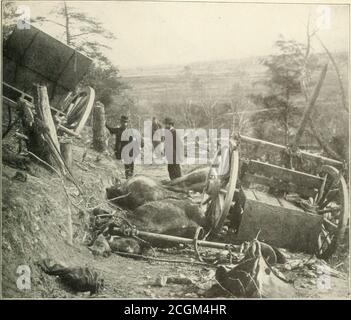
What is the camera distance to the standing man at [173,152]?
6043mm

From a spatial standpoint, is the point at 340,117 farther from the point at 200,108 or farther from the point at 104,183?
the point at 104,183

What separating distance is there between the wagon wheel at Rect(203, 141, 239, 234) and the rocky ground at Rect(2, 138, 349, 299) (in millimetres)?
405

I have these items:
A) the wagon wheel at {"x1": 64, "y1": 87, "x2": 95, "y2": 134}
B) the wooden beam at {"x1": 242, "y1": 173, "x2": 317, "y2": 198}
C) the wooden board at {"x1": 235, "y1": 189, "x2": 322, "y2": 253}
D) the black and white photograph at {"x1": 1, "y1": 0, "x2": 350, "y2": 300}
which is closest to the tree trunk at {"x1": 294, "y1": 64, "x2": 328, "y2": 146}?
the black and white photograph at {"x1": 1, "y1": 0, "x2": 350, "y2": 300}

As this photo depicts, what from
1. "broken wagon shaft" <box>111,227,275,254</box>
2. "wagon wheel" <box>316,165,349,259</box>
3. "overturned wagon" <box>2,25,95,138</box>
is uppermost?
"overturned wagon" <box>2,25,95,138</box>

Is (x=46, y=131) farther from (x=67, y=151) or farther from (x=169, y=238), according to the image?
(x=169, y=238)

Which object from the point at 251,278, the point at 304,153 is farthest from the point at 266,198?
the point at 251,278

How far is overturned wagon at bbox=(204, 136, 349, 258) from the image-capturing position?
19.2 feet

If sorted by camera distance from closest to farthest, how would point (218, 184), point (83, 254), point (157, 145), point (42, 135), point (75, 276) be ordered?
point (75, 276)
point (83, 254)
point (42, 135)
point (218, 184)
point (157, 145)

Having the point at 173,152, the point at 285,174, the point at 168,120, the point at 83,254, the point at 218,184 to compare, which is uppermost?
the point at 168,120

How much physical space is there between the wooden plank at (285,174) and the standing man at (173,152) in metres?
0.80

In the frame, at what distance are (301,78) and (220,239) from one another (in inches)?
80.7

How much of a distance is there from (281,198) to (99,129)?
7.16ft

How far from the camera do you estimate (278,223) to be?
19.4 ft

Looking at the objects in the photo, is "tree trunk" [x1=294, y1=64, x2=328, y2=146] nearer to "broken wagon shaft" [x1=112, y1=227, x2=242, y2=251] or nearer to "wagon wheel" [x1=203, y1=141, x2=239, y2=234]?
"wagon wheel" [x1=203, y1=141, x2=239, y2=234]
